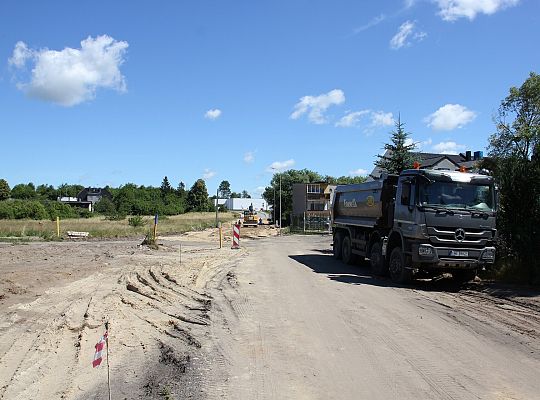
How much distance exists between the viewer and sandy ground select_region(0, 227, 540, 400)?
19.4 feet

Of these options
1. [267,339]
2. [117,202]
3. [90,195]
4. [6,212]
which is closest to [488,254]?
[267,339]

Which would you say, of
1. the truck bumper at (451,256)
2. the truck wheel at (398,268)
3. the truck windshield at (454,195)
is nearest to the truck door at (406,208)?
the truck windshield at (454,195)

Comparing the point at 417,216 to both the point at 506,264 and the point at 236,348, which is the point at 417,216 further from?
the point at 236,348

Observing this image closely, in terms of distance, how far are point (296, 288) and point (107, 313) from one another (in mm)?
5163

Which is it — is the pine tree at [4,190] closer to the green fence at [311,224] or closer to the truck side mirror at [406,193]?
the green fence at [311,224]

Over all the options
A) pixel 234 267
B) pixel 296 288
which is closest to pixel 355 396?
pixel 296 288

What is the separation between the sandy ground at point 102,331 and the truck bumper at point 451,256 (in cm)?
555

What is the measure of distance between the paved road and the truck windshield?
7.52 feet

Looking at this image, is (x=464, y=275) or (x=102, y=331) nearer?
(x=102, y=331)

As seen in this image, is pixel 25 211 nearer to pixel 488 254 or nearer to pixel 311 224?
pixel 311 224

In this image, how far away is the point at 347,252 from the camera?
801 inches

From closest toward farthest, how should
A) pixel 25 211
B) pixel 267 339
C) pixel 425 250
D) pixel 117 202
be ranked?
pixel 267 339 → pixel 425 250 → pixel 25 211 → pixel 117 202

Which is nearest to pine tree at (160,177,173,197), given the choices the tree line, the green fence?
the tree line

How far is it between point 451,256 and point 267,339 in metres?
7.30
